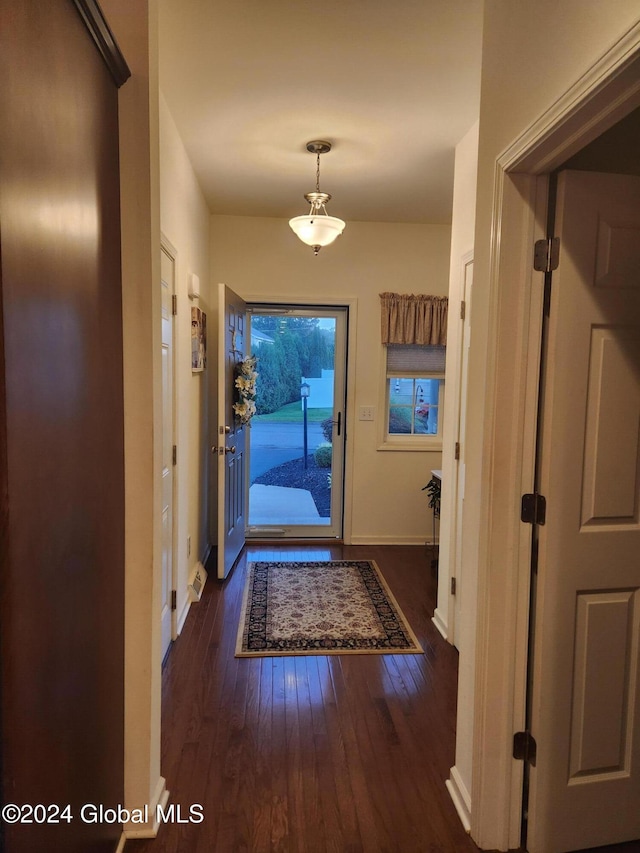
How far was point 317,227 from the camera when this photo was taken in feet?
9.72

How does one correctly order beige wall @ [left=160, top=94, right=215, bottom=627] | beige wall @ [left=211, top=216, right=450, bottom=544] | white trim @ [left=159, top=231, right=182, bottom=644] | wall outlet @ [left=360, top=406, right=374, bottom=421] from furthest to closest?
wall outlet @ [left=360, top=406, right=374, bottom=421]
beige wall @ [left=211, top=216, right=450, bottom=544]
white trim @ [left=159, top=231, right=182, bottom=644]
beige wall @ [left=160, top=94, right=215, bottom=627]

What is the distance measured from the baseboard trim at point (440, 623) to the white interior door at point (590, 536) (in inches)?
52.8

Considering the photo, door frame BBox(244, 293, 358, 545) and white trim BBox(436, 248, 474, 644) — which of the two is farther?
door frame BBox(244, 293, 358, 545)

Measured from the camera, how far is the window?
4441 millimetres

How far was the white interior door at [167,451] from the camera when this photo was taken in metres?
2.54

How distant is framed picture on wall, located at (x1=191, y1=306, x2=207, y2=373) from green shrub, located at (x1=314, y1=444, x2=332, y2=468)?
139 cm

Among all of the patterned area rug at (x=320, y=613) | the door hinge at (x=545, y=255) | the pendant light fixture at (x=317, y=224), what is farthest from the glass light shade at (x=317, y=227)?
the patterned area rug at (x=320, y=613)

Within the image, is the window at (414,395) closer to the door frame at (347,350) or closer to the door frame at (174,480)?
the door frame at (347,350)

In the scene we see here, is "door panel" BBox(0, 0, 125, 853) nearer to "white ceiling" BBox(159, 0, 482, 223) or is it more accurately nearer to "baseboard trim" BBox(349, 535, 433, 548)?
"white ceiling" BBox(159, 0, 482, 223)

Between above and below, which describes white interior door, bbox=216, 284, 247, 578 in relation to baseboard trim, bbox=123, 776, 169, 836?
above

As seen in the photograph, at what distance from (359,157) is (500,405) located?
2.21 meters

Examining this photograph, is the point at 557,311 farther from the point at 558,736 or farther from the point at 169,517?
the point at 169,517

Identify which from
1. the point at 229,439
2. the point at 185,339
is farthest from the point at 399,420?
the point at 185,339

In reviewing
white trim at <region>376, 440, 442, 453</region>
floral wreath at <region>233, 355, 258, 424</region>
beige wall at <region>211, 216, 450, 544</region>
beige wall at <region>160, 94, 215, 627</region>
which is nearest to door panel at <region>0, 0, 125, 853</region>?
beige wall at <region>160, 94, 215, 627</region>
